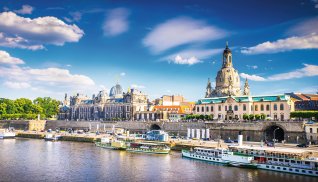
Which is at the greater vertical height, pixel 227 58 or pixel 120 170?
pixel 227 58

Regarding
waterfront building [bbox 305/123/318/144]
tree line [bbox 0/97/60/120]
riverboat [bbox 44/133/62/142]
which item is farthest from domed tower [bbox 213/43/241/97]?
tree line [bbox 0/97/60/120]

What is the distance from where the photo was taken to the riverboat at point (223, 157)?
53.3m

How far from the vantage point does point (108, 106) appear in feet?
511

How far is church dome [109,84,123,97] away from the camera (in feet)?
561

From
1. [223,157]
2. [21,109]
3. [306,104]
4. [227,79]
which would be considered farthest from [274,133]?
[21,109]

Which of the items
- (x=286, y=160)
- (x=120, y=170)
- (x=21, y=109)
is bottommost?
(x=120, y=170)

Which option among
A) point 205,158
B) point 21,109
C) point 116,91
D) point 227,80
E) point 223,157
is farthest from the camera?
point 116,91

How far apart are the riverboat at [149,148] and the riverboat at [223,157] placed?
6263 millimetres

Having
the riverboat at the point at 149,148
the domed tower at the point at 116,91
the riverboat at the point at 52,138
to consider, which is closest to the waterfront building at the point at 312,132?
the riverboat at the point at 149,148

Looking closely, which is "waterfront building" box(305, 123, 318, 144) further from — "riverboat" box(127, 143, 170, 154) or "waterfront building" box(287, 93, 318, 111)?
"waterfront building" box(287, 93, 318, 111)

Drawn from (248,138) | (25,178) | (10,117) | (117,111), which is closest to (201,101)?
(248,138)

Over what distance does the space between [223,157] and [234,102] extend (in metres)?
43.6

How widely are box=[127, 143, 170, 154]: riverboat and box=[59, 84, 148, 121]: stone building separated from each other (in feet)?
209

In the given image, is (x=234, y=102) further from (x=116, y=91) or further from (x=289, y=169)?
(x=116, y=91)
